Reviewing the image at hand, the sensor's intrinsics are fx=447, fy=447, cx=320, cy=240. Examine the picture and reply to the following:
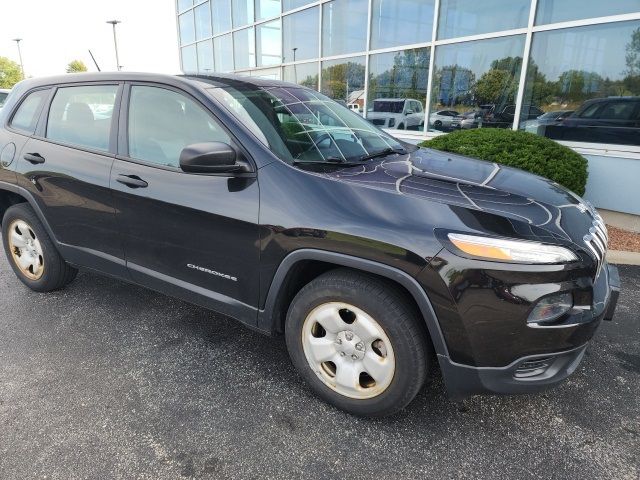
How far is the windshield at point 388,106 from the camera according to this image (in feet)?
28.0

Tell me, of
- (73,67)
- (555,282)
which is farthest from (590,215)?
(73,67)

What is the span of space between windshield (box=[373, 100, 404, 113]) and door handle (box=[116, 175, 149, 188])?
6.72 m

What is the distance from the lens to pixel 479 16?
22.5ft

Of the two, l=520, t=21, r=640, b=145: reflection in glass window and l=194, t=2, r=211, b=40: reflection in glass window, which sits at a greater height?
l=194, t=2, r=211, b=40: reflection in glass window

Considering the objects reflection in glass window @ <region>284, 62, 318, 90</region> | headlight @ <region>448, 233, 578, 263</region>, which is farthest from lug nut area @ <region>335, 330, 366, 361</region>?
reflection in glass window @ <region>284, 62, 318, 90</region>

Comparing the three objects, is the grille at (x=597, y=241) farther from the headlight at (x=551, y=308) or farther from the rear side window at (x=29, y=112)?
the rear side window at (x=29, y=112)

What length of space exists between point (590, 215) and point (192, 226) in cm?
216

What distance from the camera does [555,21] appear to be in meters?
5.91

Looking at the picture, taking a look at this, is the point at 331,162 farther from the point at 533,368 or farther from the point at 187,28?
the point at 187,28

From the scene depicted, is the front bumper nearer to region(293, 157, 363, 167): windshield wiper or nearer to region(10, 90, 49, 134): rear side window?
region(293, 157, 363, 167): windshield wiper

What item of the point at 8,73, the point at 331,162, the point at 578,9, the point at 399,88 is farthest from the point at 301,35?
the point at 8,73

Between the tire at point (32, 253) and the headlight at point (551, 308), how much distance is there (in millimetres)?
3292

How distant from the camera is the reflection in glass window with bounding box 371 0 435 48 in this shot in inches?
303

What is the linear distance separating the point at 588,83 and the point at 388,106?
3728 millimetres
